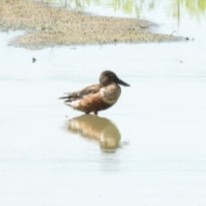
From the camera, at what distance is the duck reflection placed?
33.0ft

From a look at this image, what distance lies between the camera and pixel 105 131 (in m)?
10.7

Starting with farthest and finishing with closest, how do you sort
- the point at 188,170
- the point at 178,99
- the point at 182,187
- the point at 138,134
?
the point at 178,99, the point at 138,134, the point at 188,170, the point at 182,187

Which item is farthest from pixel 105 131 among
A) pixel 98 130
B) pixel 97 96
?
pixel 97 96

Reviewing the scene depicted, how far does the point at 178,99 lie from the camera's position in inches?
471

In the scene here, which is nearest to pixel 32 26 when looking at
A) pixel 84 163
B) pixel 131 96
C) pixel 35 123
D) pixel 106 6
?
pixel 106 6

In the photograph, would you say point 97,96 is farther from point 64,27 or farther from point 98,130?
point 64,27

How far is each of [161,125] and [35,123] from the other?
1.23m

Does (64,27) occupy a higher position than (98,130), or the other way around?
(64,27)

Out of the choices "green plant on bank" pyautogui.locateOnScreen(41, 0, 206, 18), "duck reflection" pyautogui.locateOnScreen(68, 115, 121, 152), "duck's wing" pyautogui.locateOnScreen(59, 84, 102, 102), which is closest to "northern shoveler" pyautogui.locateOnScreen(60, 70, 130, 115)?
"duck's wing" pyautogui.locateOnScreen(59, 84, 102, 102)

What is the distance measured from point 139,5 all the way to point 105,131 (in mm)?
10644

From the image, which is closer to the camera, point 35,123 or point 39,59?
point 35,123

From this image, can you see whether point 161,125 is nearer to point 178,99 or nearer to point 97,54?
point 178,99

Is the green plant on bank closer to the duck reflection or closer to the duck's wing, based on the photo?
the duck's wing

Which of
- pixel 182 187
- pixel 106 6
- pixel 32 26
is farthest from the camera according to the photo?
pixel 106 6
